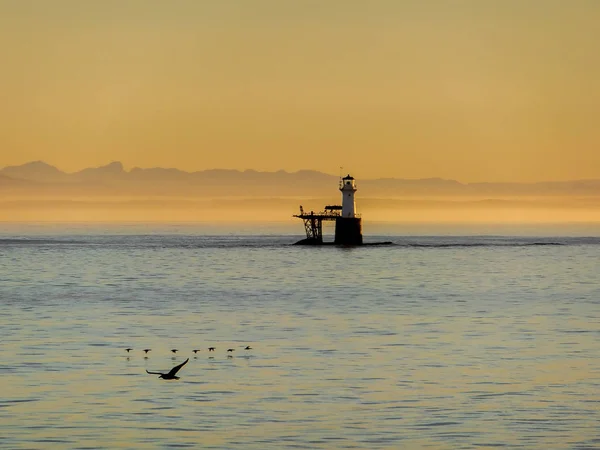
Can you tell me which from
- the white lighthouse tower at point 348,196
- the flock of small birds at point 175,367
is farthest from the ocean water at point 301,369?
the white lighthouse tower at point 348,196

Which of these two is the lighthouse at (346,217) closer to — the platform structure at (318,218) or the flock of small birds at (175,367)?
the platform structure at (318,218)

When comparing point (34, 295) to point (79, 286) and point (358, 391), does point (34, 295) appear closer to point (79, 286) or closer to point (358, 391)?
point (79, 286)

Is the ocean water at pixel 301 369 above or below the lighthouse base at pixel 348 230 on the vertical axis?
below

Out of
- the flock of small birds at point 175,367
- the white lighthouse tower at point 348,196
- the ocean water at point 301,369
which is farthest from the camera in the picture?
the white lighthouse tower at point 348,196

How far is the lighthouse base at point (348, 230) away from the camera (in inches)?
5827

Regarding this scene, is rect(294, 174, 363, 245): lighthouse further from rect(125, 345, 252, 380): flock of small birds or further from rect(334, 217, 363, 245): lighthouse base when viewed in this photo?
rect(125, 345, 252, 380): flock of small birds

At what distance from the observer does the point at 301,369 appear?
3675 cm

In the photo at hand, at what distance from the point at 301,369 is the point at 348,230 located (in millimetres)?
113944

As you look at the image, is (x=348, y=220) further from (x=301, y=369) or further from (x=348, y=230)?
(x=301, y=369)

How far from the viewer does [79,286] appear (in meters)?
83.9

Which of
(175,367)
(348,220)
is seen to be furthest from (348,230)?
(175,367)

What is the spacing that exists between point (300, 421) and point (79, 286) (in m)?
57.4

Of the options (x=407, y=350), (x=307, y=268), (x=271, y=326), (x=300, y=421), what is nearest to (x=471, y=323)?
(x=271, y=326)

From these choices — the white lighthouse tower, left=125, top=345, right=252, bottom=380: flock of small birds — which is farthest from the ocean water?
the white lighthouse tower
